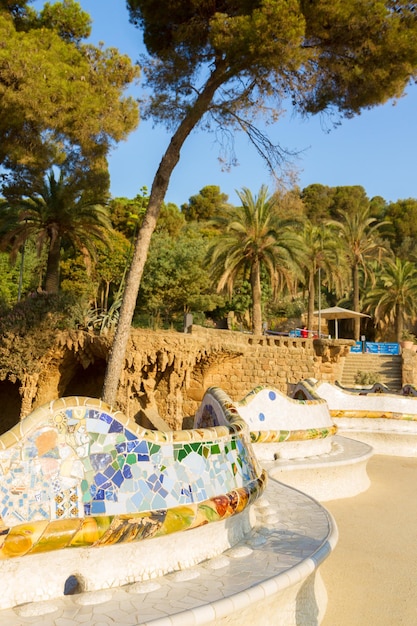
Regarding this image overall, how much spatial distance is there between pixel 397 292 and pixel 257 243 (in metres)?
15.0

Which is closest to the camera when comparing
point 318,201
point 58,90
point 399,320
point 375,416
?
point 375,416

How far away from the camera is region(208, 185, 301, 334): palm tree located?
20.6 m

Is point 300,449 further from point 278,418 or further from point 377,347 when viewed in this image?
point 377,347

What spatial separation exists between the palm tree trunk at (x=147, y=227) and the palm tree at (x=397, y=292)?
25.2 meters

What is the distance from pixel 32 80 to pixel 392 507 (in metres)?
9.46

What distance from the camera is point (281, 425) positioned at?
5.71 meters

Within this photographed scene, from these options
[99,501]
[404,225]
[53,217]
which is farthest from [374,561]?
[404,225]

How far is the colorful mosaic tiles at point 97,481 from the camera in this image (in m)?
2.27

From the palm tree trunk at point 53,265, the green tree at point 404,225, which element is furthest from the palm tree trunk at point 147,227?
the green tree at point 404,225

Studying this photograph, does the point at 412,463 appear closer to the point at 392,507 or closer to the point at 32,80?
the point at 392,507

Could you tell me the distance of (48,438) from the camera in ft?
7.86

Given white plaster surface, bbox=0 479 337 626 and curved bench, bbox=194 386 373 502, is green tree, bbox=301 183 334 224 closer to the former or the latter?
curved bench, bbox=194 386 373 502

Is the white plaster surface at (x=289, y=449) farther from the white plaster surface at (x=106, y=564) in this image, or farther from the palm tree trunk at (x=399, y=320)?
the palm tree trunk at (x=399, y=320)

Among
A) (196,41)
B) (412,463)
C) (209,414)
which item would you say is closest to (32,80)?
(196,41)
